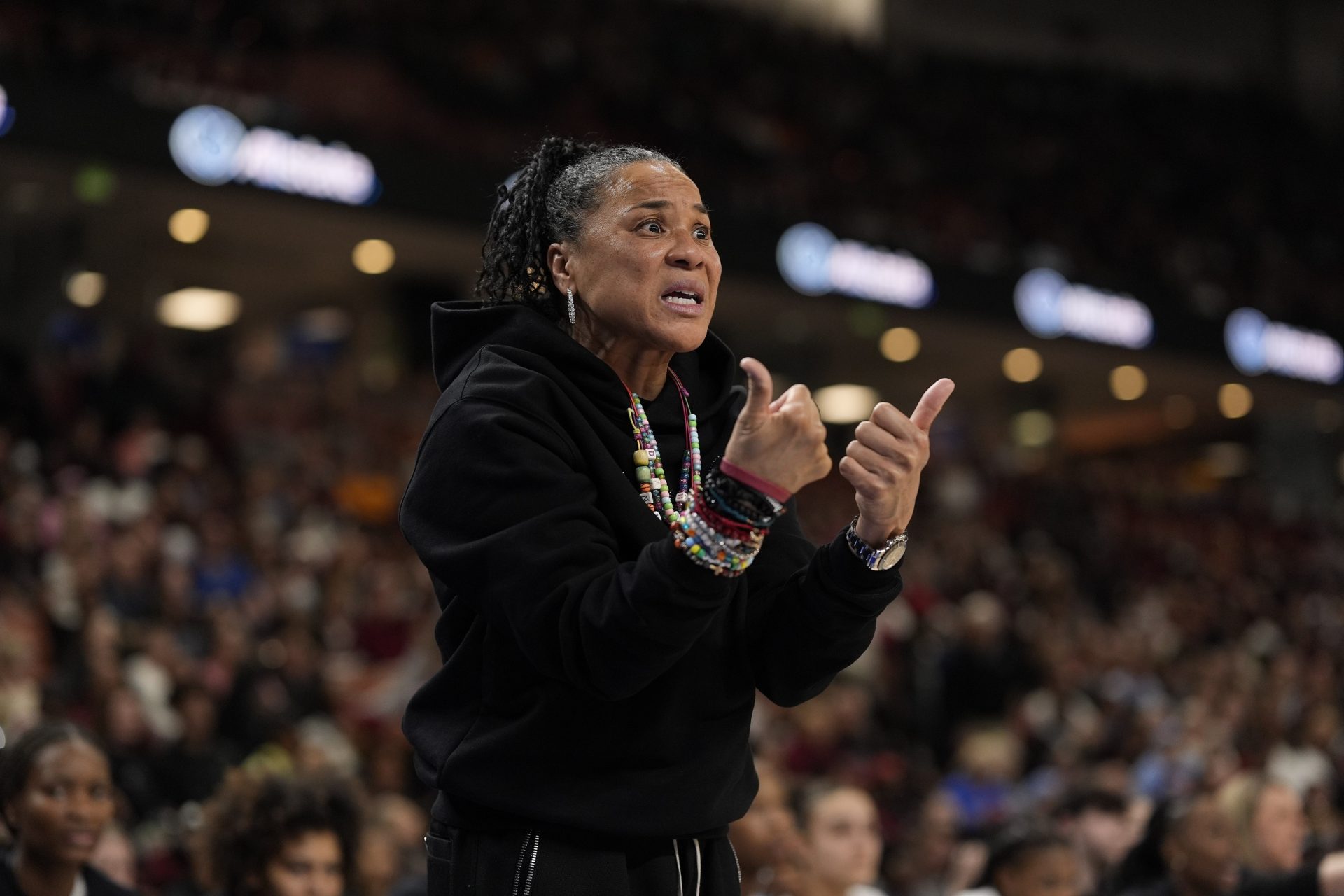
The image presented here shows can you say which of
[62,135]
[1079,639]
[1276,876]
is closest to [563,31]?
[62,135]

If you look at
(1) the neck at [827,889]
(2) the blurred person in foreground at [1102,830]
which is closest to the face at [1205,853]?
(2) the blurred person in foreground at [1102,830]

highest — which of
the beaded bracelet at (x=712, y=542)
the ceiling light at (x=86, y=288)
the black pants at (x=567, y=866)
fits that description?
the beaded bracelet at (x=712, y=542)

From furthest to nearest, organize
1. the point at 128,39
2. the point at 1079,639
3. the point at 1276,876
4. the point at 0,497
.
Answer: the point at 1079,639 → the point at 128,39 → the point at 0,497 → the point at 1276,876

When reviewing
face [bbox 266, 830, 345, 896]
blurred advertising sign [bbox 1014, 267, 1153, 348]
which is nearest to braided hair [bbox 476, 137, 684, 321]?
face [bbox 266, 830, 345, 896]

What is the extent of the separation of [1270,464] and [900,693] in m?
10.2

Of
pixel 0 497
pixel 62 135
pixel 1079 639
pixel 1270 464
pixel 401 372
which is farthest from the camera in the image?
pixel 1270 464

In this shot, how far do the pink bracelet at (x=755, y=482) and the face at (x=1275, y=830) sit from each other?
3394mm

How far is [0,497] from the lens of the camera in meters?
7.14

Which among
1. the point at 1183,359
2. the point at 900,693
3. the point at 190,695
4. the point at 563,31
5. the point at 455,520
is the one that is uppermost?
the point at 563,31

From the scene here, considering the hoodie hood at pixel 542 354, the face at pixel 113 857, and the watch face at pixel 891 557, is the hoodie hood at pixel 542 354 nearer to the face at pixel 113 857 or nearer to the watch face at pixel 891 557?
the watch face at pixel 891 557

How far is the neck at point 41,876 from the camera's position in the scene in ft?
8.84

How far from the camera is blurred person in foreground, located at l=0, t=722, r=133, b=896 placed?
8.87 ft

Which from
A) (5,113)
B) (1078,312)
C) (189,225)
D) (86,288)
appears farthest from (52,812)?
(1078,312)

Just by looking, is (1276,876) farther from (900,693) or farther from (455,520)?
(900,693)
